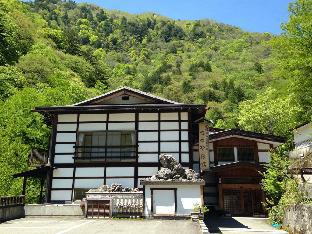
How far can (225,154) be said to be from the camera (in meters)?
29.8

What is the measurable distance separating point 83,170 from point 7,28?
59.3 m

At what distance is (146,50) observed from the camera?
6348 inches

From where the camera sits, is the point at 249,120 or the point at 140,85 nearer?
the point at 249,120

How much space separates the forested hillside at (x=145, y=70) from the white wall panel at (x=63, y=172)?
6.79 metres

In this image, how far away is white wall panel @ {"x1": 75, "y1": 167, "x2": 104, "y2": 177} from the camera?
2441cm

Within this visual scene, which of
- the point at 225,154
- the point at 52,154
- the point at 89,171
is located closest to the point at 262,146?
the point at 225,154

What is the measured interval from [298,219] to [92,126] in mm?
14807

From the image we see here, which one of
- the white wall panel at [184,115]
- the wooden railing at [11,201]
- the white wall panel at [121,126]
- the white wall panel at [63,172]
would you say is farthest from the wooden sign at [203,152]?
the wooden railing at [11,201]

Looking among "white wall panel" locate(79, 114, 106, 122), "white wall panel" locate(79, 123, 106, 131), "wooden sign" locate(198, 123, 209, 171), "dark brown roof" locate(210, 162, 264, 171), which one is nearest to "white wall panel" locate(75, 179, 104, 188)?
"white wall panel" locate(79, 123, 106, 131)

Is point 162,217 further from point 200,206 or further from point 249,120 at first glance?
point 249,120

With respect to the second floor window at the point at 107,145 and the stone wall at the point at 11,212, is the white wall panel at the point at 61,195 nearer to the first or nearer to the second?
the second floor window at the point at 107,145

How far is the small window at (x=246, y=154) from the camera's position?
2969 cm

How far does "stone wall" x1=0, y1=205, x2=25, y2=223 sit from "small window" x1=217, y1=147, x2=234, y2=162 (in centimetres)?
1567

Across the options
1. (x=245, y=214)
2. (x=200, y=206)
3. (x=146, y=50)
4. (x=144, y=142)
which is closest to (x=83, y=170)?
(x=144, y=142)
